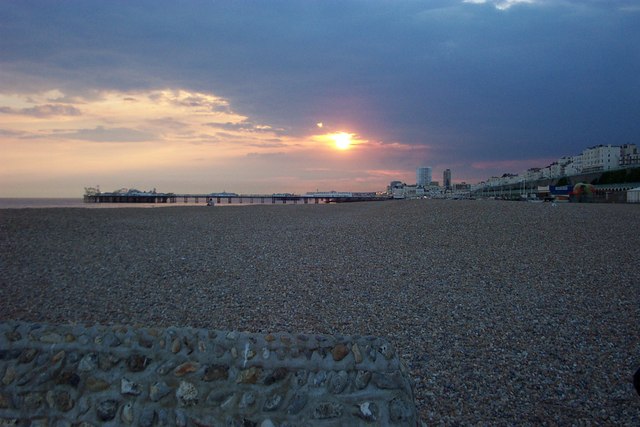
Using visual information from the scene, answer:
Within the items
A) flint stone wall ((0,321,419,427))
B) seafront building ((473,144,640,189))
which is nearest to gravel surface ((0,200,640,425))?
flint stone wall ((0,321,419,427))

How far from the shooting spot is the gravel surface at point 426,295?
509 cm

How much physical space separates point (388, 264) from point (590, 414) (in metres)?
7.03

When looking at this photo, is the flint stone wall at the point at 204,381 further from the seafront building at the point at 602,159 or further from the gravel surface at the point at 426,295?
the seafront building at the point at 602,159

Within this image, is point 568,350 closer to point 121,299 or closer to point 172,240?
point 121,299

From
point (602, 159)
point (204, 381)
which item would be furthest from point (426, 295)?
point (602, 159)

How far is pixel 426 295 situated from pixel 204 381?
5.92 m

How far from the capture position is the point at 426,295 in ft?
28.3

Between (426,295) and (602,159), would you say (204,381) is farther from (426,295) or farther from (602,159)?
(602,159)

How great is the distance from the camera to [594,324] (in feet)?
23.0

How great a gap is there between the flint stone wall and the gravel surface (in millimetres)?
1406

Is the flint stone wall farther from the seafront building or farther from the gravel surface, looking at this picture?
the seafront building

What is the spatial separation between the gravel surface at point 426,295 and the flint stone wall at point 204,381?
55.3 inches

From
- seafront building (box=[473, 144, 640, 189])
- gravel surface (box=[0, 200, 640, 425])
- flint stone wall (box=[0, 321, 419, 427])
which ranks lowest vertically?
gravel surface (box=[0, 200, 640, 425])

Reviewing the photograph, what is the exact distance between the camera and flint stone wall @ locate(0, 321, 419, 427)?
349cm
